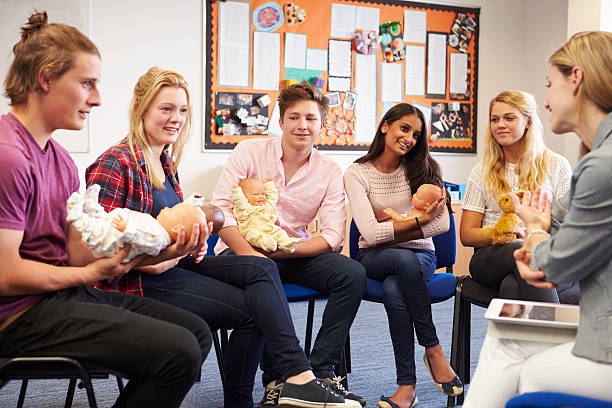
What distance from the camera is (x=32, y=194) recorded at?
5.09 ft

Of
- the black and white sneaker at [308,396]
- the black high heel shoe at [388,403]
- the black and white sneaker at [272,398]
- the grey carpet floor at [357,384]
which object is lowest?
the grey carpet floor at [357,384]

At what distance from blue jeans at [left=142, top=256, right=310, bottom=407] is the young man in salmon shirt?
0.21m

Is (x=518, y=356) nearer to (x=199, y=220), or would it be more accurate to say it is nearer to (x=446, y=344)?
(x=199, y=220)

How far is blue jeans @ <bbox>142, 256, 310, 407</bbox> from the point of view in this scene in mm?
2119

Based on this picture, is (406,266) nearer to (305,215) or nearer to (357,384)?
(305,215)

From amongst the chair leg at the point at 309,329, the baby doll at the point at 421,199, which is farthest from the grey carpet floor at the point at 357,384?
the baby doll at the point at 421,199

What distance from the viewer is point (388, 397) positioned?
104 inches

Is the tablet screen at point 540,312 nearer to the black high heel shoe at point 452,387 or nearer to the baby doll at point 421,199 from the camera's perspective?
the black high heel shoe at point 452,387

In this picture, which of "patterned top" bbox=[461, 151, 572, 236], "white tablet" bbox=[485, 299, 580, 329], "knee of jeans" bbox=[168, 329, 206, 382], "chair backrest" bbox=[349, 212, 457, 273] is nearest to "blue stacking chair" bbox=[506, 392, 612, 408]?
"white tablet" bbox=[485, 299, 580, 329]

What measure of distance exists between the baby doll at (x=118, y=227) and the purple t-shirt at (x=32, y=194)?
8 centimetres

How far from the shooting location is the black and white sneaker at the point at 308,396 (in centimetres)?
216

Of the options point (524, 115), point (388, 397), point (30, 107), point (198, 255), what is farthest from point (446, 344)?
point (30, 107)

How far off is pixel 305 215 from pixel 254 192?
33 centimetres

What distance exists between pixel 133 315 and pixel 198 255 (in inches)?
27.1
